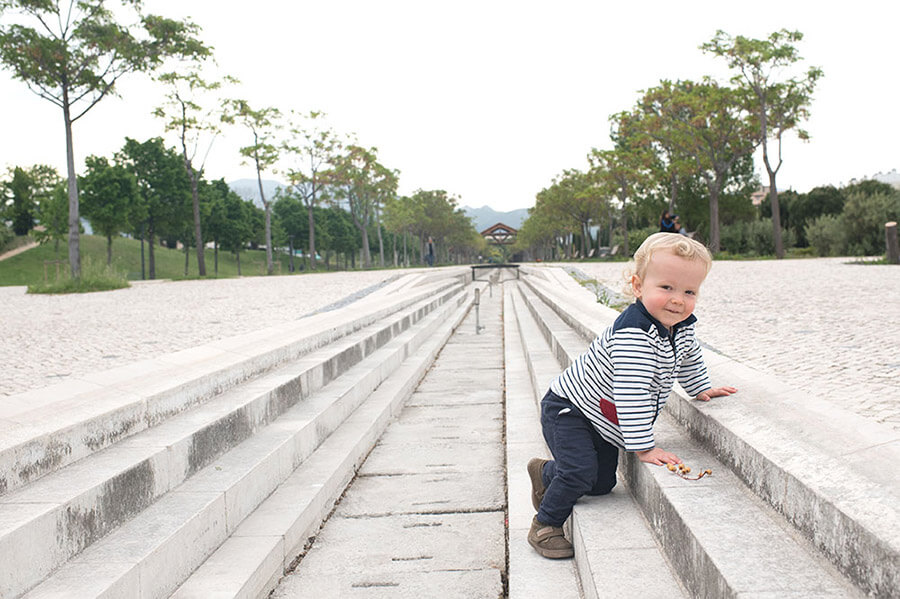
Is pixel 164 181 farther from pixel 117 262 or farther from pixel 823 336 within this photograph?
pixel 823 336

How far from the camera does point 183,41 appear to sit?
23.8 metres

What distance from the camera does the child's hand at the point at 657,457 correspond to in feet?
8.19

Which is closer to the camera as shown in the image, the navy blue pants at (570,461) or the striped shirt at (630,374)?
the striped shirt at (630,374)

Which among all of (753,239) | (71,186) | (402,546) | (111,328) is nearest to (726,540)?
(402,546)

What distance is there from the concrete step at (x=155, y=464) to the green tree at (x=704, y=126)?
33.1m

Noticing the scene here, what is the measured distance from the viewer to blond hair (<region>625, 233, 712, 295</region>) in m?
2.54

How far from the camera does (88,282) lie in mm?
20141

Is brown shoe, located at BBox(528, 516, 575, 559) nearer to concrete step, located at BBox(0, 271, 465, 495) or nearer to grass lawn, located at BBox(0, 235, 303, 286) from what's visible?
concrete step, located at BBox(0, 271, 465, 495)

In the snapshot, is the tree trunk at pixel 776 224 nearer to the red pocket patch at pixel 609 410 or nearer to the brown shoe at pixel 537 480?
the brown shoe at pixel 537 480

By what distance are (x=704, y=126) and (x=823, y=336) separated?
32817mm

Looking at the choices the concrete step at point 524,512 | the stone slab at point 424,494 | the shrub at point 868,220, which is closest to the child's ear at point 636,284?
the concrete step at point 524,512

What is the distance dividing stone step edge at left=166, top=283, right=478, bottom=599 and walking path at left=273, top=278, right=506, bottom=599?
0.07 metres

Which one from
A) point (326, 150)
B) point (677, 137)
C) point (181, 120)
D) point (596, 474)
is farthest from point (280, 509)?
point (326, 150)

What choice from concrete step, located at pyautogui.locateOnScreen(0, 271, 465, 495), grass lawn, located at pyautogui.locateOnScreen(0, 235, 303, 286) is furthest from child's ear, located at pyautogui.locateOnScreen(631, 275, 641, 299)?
grass lawn, located at pyautogui.locateOnScreen(0, 235, 303, 286)
